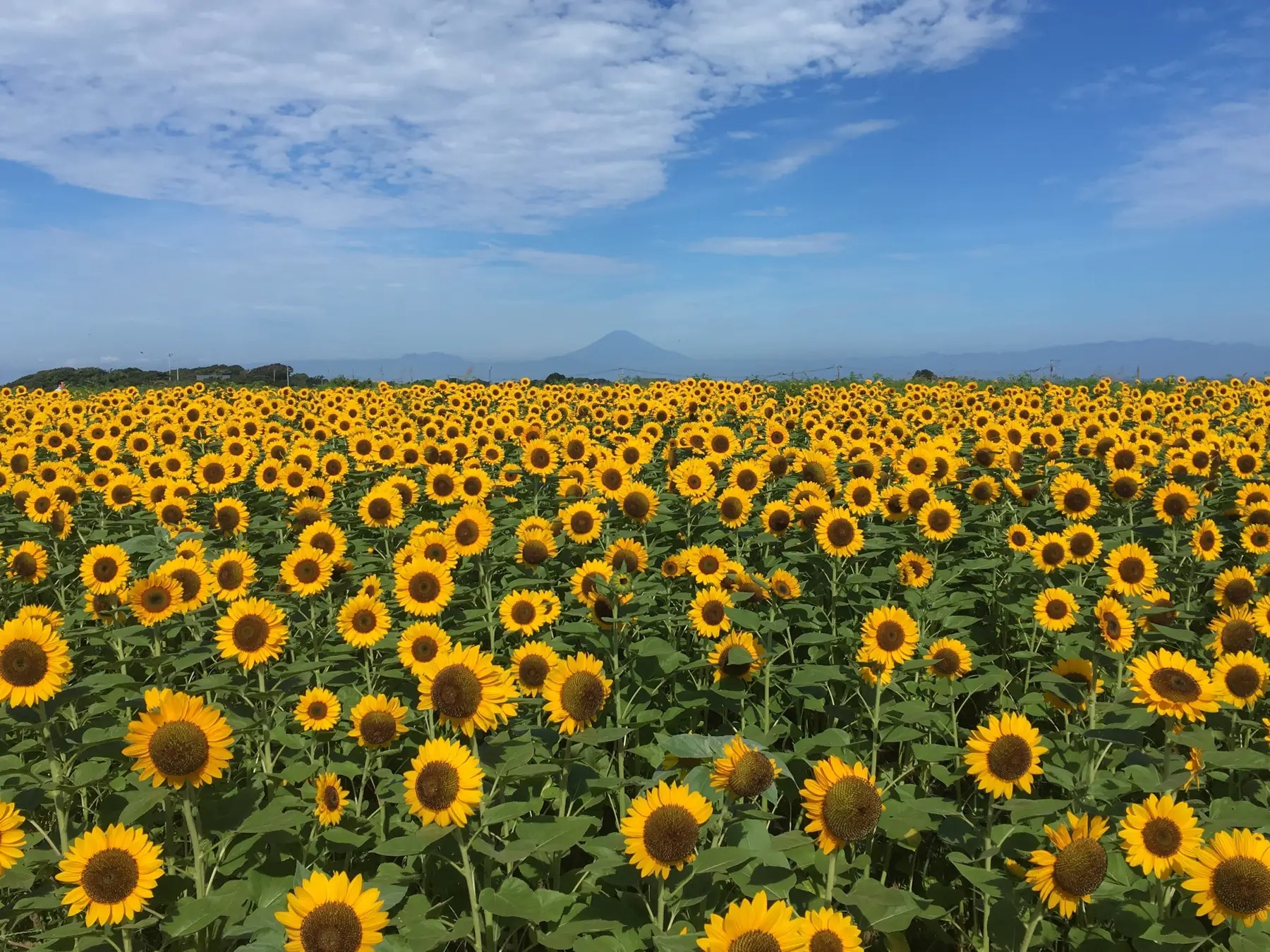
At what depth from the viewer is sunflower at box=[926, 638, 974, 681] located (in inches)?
203

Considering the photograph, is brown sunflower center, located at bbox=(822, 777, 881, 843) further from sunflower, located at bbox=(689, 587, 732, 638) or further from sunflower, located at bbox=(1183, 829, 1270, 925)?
sunflower, located at bbox=(689, 587, 732, 638)

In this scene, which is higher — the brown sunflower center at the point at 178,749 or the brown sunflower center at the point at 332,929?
the brown sunflower center at the point at 178,749

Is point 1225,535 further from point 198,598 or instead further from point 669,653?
point 198,598

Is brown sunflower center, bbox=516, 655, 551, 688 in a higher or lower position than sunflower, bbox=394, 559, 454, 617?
lower

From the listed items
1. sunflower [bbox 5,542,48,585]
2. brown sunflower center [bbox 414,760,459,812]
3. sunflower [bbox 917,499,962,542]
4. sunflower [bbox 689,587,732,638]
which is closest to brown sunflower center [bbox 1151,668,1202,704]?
sunflower [bbox 689,587,732,638]

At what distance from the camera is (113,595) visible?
6312mm

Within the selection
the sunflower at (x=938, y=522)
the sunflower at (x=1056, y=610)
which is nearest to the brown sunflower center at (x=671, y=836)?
the sunflower at (x=1056, y=610)

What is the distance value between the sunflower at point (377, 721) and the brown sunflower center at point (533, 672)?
2.37ft

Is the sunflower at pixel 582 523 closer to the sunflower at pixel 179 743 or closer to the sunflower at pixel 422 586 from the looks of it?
the sunflower at pixel 422 586

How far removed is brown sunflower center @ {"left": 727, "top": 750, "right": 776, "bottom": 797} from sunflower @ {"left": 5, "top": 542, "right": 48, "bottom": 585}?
700 cm

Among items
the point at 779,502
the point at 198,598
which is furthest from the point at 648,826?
the point at 779,502

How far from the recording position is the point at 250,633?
4.92m

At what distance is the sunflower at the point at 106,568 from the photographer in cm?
668

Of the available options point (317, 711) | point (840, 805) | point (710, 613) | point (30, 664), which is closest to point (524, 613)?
point (710, 613)
